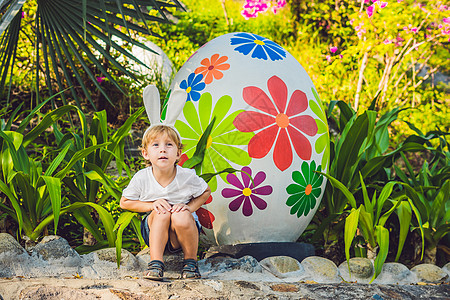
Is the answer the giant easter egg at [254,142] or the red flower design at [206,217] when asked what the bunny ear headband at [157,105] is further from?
the red flower design at [206,217]

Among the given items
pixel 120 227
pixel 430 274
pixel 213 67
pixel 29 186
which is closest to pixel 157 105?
pixel 213 67

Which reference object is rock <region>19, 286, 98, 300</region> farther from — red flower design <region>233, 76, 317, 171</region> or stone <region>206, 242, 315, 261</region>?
red flower design <region>233, 76, 317, 171</region>

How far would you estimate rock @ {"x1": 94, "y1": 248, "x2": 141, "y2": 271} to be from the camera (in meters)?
2.19

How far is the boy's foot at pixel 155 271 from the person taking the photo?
1.97 meters

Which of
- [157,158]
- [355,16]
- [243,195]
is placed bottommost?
[243,195]

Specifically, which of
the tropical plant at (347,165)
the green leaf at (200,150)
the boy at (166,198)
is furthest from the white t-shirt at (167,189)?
the tropical plant at (347,165)

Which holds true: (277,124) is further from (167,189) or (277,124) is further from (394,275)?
(394,275)

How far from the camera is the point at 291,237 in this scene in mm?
2602

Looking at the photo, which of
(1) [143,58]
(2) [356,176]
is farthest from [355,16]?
(2) [356,176]

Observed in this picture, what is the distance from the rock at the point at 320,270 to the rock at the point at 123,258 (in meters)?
0.78

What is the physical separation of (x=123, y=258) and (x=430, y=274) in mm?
1488

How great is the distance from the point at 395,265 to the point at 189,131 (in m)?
1.20

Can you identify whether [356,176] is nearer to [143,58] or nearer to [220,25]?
[143,58]

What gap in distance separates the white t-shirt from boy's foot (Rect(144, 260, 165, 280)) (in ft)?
0.91
